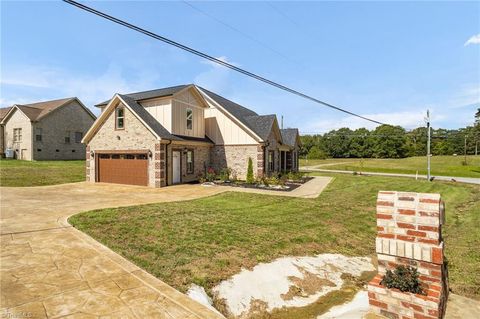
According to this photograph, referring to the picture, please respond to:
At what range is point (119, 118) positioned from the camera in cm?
1817

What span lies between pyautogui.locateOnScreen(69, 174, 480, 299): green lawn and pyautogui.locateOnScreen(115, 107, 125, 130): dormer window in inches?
395

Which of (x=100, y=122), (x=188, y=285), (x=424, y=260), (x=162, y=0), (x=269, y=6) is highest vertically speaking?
(x=269, y=6)

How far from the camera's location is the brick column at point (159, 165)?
1630 cm

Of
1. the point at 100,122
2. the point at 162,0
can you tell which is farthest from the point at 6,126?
the point at 162,0

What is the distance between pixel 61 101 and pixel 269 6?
34.2m

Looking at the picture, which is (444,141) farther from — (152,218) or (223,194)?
(152,218)

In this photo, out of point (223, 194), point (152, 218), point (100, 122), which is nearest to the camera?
point (152, 218)

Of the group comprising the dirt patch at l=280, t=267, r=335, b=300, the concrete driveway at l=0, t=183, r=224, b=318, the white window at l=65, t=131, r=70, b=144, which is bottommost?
the dirt patch at l=280, t=267, r=335, b=300

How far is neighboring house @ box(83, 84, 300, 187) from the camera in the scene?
1703 centimetres

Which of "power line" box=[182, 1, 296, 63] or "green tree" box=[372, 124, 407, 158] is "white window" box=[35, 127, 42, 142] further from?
"green tree" box=[372, 124, 407, 158]

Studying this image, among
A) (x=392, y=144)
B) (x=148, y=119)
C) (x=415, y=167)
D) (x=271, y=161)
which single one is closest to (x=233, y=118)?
(x=271, y=161)

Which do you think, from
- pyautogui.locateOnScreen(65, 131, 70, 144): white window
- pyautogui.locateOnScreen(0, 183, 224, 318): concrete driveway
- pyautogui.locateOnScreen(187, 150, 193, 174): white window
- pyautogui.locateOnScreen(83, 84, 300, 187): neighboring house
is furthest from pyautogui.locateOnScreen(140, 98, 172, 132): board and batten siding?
pyautogui.locateOnScreen(65, 131, 70, 144): white window

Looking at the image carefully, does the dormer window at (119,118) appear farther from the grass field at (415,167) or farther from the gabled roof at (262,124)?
the grass field at (415,167)

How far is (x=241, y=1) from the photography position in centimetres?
957
